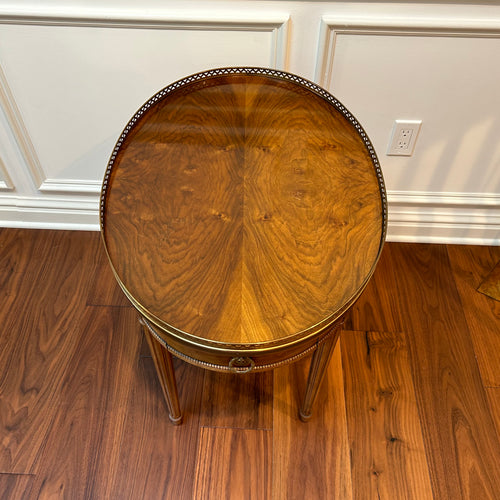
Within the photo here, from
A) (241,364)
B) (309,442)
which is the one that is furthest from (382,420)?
(241,364)

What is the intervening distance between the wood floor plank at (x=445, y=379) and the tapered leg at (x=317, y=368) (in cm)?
31

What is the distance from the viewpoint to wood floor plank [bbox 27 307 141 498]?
3.90 ft

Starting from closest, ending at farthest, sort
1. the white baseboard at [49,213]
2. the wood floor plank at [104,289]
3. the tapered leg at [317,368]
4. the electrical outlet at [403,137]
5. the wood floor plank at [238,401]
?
the tapered leg at [317,368] → the wood floor plank at [238,401] → the electrical outlet at [403,137] → the wood floor plank at [104,289] → the white baseboard at [49,213]

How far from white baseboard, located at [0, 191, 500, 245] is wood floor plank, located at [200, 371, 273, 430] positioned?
69 centimetres

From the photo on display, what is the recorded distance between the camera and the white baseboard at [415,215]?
1585 mm

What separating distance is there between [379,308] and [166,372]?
0.73 meters

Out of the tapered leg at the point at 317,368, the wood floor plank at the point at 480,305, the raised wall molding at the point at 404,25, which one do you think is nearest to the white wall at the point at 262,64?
the raised wall molding at the point at 404,25

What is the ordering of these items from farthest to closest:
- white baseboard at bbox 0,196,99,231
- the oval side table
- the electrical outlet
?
white baseboard at bbox 0,196,99,231, the electrical outlet, the oval side table

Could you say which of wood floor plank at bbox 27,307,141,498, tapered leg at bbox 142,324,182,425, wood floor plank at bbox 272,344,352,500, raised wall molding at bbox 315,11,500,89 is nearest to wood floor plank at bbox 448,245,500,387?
wood floor plank at bbox 272,344,352,500

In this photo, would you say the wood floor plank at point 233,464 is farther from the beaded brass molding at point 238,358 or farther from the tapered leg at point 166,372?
the beaded brass molding at point 238,358

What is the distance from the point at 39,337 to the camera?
143 cm

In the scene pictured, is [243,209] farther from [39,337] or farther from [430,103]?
[39,337]

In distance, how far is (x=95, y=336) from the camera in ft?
A: 4.71

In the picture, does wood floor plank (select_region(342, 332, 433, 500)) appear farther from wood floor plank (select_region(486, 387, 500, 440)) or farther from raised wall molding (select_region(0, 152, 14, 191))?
raised wall molding (select_region(0, 152, 14, 191))
